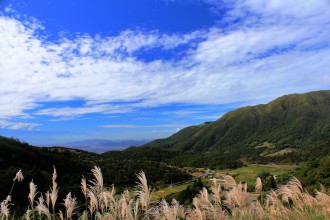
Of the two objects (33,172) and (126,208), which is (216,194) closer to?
(126,208)

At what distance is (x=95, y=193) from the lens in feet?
14.6

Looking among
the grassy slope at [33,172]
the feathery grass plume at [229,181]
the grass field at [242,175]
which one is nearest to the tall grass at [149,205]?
the feathery grass plume at [229,181]

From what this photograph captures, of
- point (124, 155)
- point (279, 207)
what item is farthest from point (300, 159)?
point (279, 207)

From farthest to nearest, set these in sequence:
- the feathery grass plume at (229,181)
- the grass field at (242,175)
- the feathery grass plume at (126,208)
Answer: the grass field at (242,175), the feathery grass plume at (229,181), the feathery grass plume at (126,208)

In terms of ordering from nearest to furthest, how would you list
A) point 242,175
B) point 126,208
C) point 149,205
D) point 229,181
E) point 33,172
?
point 126,208, point 149,205, point 229,181, point 33,172, point 242,175

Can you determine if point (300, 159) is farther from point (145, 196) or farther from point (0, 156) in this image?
point (145, 196)

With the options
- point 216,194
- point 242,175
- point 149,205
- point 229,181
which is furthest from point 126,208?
point 242,175

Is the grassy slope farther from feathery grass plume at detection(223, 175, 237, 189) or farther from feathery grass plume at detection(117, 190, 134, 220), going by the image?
feathery grass plume at detection(117, 190, 134, 220)

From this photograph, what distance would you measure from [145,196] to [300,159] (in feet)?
520

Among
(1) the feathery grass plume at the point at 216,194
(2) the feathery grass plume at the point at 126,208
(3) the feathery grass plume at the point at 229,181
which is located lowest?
(1) the feathery grass plume at the point at 216,194

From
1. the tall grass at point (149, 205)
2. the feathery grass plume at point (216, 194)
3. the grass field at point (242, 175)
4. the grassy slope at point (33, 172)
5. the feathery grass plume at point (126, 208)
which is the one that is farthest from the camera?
the grass field at point (242, 175)

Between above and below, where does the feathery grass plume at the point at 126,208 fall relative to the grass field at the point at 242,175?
above

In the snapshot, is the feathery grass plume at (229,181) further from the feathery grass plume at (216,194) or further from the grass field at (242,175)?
the grass field at (242,175)

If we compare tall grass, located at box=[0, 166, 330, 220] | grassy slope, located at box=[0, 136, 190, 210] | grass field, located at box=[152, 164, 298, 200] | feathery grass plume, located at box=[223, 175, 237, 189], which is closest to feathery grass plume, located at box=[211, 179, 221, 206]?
tall grass, located at box=[0, 166, 330, 220]
